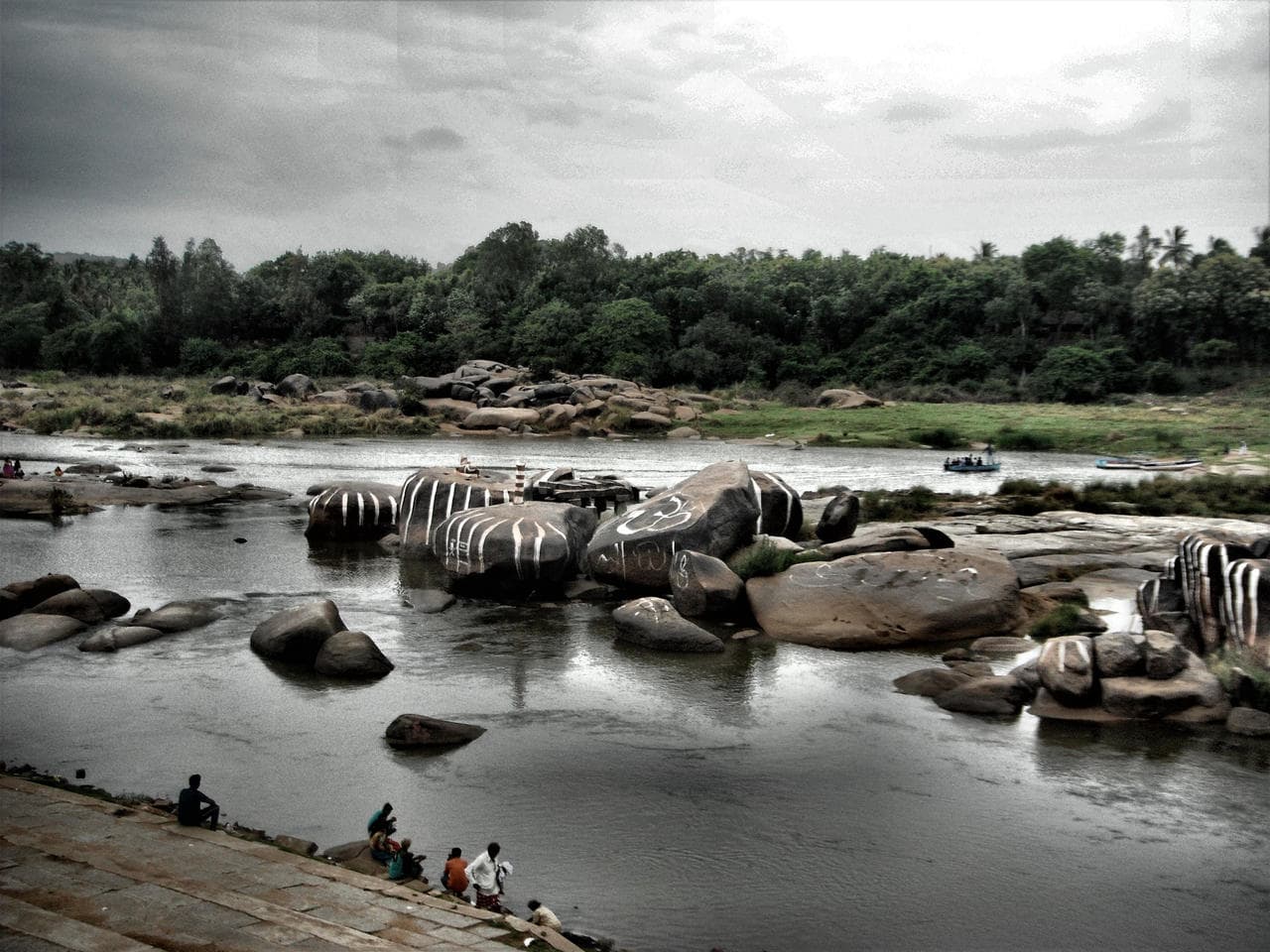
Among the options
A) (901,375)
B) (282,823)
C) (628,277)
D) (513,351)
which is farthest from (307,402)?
(282,823)

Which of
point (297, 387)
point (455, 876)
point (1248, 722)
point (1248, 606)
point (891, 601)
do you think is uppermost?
point (297, 387)

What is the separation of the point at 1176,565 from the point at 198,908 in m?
16.1

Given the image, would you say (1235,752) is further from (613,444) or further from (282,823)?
(613,444)

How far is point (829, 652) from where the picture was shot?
2011cm

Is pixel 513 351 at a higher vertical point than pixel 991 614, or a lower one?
higher

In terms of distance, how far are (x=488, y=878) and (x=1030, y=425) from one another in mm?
64561

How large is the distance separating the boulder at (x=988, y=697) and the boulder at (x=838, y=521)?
1041 cm

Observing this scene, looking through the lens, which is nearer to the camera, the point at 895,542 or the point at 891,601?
the point at 891,601

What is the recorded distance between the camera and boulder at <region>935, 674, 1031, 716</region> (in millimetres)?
16688

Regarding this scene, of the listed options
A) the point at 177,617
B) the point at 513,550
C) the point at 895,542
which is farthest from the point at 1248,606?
the point at 177,617

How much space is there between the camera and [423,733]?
1515 centimetres

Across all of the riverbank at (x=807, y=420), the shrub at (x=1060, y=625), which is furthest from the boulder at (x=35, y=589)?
the riverbank at (x=807, y=420)

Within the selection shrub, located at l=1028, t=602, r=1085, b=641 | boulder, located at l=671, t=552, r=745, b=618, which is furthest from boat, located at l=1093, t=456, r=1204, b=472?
boulder, located at l=671, t=552, r=745, b=618

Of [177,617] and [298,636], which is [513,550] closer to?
[298,636]
